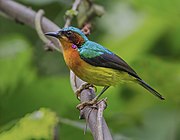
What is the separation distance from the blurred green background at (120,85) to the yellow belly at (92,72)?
1.09ft

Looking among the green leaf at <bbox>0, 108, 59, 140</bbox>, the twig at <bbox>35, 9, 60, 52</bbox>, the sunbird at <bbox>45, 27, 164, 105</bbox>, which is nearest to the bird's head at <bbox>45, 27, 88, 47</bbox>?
the sunbird at <bbox>45, 27, 164, 105</bbox>

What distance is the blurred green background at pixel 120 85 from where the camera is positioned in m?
2.48

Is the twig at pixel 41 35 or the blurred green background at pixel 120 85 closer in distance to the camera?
the twig at pixel 41 35

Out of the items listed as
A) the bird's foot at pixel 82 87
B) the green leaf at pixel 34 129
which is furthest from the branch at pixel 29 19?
the green leaf at pixel 34 129

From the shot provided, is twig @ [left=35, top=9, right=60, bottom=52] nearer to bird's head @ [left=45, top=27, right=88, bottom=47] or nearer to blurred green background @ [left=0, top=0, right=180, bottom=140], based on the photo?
bird's head @ [left=45, top=27, right=88, bottom=47]

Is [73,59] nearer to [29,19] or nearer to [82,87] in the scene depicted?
[82,87]

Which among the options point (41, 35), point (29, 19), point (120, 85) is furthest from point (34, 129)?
point (120, 85)

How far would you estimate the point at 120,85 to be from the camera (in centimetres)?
271

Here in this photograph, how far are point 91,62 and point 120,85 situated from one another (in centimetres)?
75

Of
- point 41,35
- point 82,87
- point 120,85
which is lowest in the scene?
point 82,87

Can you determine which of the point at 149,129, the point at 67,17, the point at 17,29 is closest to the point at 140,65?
the point at 149,129

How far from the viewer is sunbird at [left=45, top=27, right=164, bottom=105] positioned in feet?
6.39

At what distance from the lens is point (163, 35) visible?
294 cm

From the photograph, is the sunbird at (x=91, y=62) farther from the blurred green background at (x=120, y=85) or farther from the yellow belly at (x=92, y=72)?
the blurred green background at (x=120, y=85)
